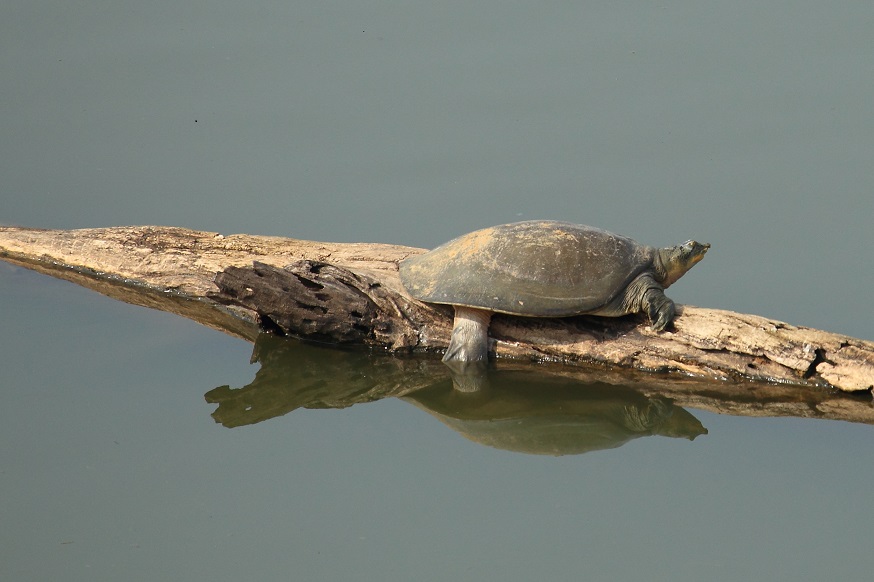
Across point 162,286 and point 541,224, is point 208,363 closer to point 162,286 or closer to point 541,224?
point 162,286

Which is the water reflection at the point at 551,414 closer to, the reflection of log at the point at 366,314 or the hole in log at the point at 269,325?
the reflection of log at the point at 366,314

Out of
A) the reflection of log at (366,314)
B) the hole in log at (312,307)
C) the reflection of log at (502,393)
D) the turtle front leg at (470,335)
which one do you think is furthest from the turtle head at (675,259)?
the hole in log at (312,307)

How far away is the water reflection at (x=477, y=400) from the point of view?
20.5ft

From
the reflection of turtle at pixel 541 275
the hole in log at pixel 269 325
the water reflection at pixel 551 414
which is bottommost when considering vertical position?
the water reflection at pixel 551 414

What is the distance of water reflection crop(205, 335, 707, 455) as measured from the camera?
245 inches

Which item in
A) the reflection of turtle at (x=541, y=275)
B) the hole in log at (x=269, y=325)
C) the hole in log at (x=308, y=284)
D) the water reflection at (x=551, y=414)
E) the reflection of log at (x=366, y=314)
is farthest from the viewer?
the hole in log at (x=269, y=325)

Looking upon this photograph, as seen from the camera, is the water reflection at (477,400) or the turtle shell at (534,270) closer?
the water reflection at (477,400)

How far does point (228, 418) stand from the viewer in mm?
6375

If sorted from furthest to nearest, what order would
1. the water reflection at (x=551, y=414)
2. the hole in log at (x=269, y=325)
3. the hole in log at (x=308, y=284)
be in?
the hole in log at (x=269, y=325) < the hole in log at (x=308, y=284) < the water reflection at (x=551, y=414)

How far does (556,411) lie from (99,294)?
331 cm

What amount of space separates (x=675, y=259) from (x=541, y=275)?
85cm

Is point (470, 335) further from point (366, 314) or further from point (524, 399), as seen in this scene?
point (366, 314)

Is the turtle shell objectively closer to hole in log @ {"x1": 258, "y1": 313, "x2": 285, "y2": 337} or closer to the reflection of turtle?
the reflection of turtle

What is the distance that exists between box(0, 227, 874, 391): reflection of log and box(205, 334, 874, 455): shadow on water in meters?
0.10
